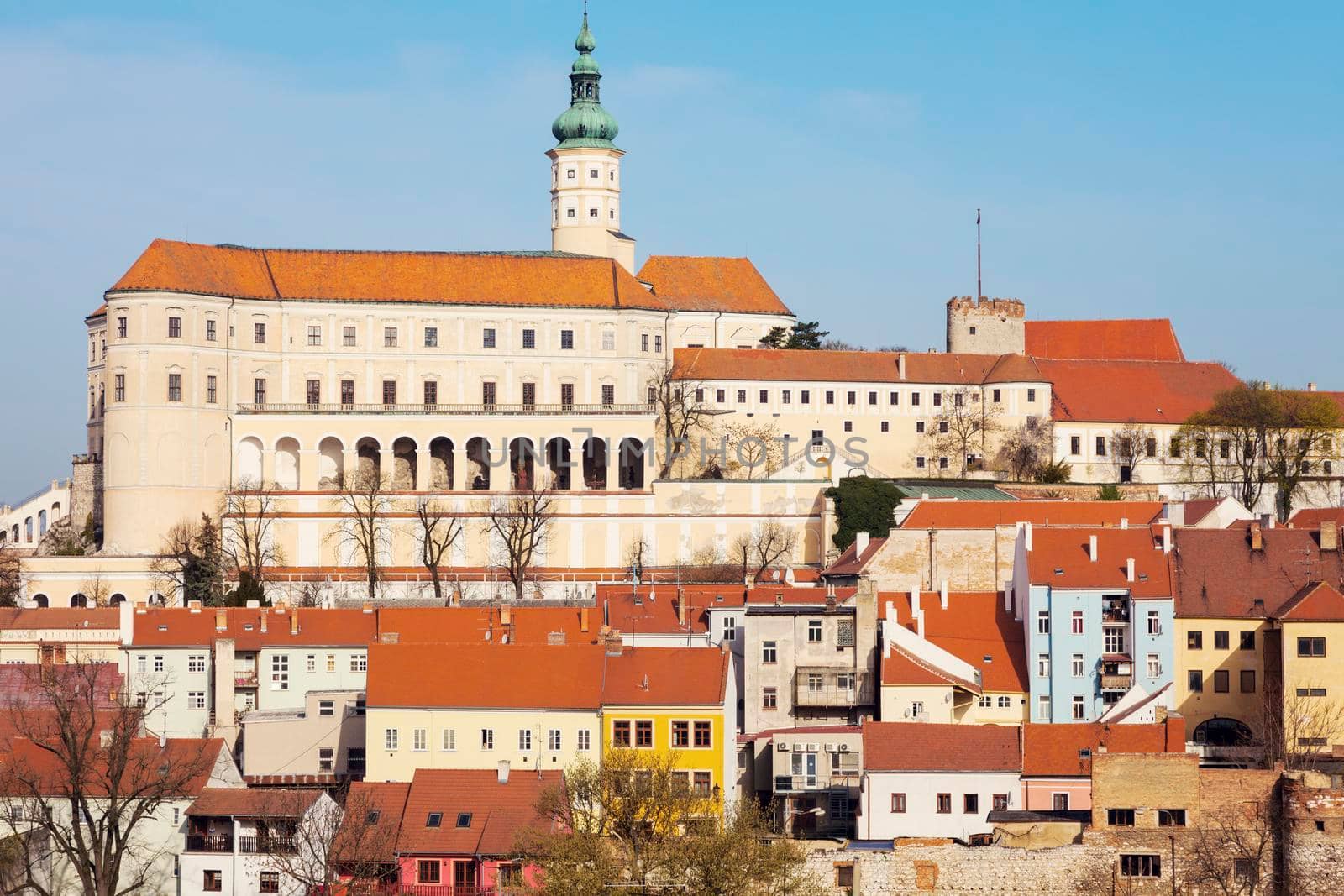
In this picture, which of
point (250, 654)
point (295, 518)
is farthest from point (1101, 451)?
point (250, 654)

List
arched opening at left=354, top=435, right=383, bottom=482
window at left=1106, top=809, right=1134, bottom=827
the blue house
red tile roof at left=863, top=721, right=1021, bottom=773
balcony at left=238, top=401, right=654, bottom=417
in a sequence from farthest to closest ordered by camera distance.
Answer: balcony at left=238, top=401, right=654, bottom=417
arched opening at left=354, top=435, right=383, bottom=482
the blue house
red tile roof at left=863, top=721, right=1021, bottom=773
window at left=1106, top=809, right=1134, bottom=827

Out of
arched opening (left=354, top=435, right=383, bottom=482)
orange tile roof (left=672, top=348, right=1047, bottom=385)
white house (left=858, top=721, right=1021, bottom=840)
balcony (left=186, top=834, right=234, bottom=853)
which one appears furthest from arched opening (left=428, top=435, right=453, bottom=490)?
balcony (left=186, top=834, right=234, bottom=853)

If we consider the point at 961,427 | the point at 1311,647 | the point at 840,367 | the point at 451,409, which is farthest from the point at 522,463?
the point at 1311,647

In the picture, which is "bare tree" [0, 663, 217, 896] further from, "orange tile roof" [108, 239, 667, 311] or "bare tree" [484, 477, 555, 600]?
"orange tile roof" [108, 239, 667, 311]

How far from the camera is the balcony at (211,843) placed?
4481cm

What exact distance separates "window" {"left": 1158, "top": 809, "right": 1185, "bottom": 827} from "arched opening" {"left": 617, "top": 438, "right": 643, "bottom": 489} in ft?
171

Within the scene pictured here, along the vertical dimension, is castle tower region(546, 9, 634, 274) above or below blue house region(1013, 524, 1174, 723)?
above

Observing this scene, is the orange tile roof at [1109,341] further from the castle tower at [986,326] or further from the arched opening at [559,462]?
the arched opening at [559,462]

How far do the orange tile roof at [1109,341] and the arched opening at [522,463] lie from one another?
2673 centimetres

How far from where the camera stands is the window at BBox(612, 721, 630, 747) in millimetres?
49094

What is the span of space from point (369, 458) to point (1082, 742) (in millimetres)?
52282

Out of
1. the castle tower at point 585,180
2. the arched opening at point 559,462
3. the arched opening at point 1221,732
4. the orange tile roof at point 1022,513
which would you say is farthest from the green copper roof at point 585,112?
the arched opening at point 1221,732

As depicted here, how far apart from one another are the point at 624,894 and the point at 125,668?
2386 centimetres

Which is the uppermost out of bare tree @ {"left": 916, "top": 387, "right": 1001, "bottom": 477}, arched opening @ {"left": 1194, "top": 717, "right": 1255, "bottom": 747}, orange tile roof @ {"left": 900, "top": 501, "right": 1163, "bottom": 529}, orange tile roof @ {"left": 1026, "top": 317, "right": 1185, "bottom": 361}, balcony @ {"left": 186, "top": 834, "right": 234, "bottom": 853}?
orange tile roof @ {"left": 1026, "top": 317, "right": 1185, "bottom": 361}
